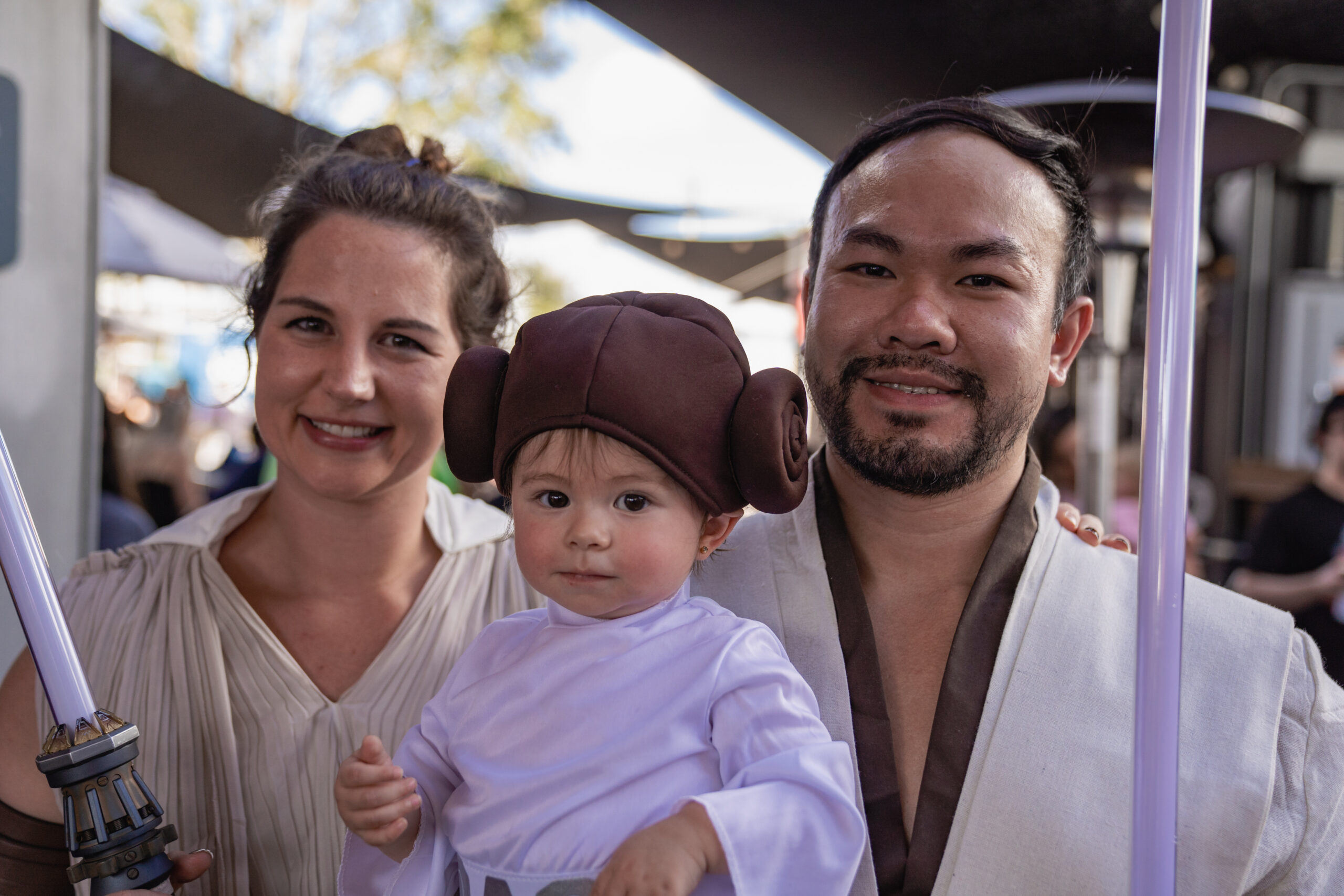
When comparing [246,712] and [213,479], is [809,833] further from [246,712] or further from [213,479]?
[213,479]

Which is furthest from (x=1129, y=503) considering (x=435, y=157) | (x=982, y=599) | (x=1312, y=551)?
(x=435, y=157)

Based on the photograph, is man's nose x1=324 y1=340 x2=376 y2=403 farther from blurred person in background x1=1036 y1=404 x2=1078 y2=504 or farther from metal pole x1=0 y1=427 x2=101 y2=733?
blurred person in background x1=1036 y1=404 x2=1078 y2=504

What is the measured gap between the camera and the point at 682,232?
260 inches

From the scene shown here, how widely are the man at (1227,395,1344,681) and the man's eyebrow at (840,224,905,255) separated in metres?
3.02

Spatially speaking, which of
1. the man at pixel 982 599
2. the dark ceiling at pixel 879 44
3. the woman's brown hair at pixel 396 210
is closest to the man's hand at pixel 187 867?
the man at pixel 982 599

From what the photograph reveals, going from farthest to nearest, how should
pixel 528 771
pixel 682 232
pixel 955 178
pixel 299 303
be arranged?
1. pixel 682 232
2. pixel 299 303
3. pixel 955 178
4. pixel 528 771

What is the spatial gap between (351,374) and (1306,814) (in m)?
1.46

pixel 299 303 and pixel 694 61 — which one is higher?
pixel 694 61

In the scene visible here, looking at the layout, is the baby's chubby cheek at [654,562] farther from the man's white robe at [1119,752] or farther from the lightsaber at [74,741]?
the lightsaber at [74,741]

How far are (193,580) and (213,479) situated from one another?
17.4 feet

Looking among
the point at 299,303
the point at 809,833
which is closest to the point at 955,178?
the point at 809,833

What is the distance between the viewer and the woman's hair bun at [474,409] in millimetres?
1302

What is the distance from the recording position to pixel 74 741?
993 millimetres

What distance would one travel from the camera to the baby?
3.86 ft
